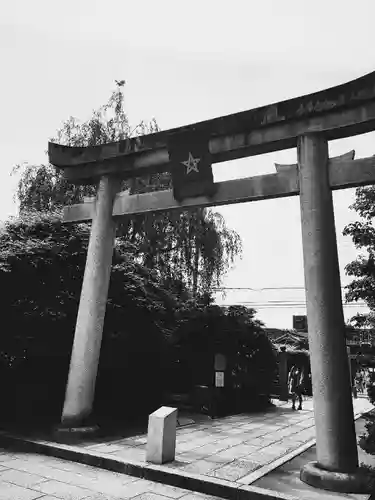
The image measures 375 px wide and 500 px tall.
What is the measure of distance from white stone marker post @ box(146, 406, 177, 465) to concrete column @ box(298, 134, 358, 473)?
2.13 metres

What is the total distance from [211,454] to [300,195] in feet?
14.8

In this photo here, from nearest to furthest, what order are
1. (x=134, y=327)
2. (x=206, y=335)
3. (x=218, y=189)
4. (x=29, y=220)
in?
(x=218, y=189) → (x=134, y=327) → (x=29, y=220) → (x=206, y=335)

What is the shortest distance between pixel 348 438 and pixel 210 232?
40.9 ft

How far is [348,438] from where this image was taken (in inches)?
209

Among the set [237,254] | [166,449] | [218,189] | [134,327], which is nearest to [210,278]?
[237,254]

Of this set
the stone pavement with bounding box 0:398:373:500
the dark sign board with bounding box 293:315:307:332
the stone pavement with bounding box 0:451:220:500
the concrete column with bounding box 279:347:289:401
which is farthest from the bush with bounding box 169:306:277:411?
the dark sign board with bounding box 293:315:307:332

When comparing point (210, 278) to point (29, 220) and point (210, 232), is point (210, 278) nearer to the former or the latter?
point (210, 232)

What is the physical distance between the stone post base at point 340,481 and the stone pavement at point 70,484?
1.38 m

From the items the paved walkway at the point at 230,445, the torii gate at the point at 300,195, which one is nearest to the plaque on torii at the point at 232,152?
the torii gate at the point at 300,195

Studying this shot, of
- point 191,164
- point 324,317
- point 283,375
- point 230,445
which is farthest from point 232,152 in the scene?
point 283,375

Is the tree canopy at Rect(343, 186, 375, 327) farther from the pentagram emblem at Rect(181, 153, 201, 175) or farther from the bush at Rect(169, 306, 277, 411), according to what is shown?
the bush at Rect(169, 306, 277, 411)

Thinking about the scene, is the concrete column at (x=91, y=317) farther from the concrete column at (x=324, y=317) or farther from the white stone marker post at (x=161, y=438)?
the concrete column at (x=324, y=317)

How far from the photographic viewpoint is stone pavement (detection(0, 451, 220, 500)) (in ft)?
16.0

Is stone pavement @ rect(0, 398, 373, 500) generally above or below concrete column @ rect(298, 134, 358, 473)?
below
